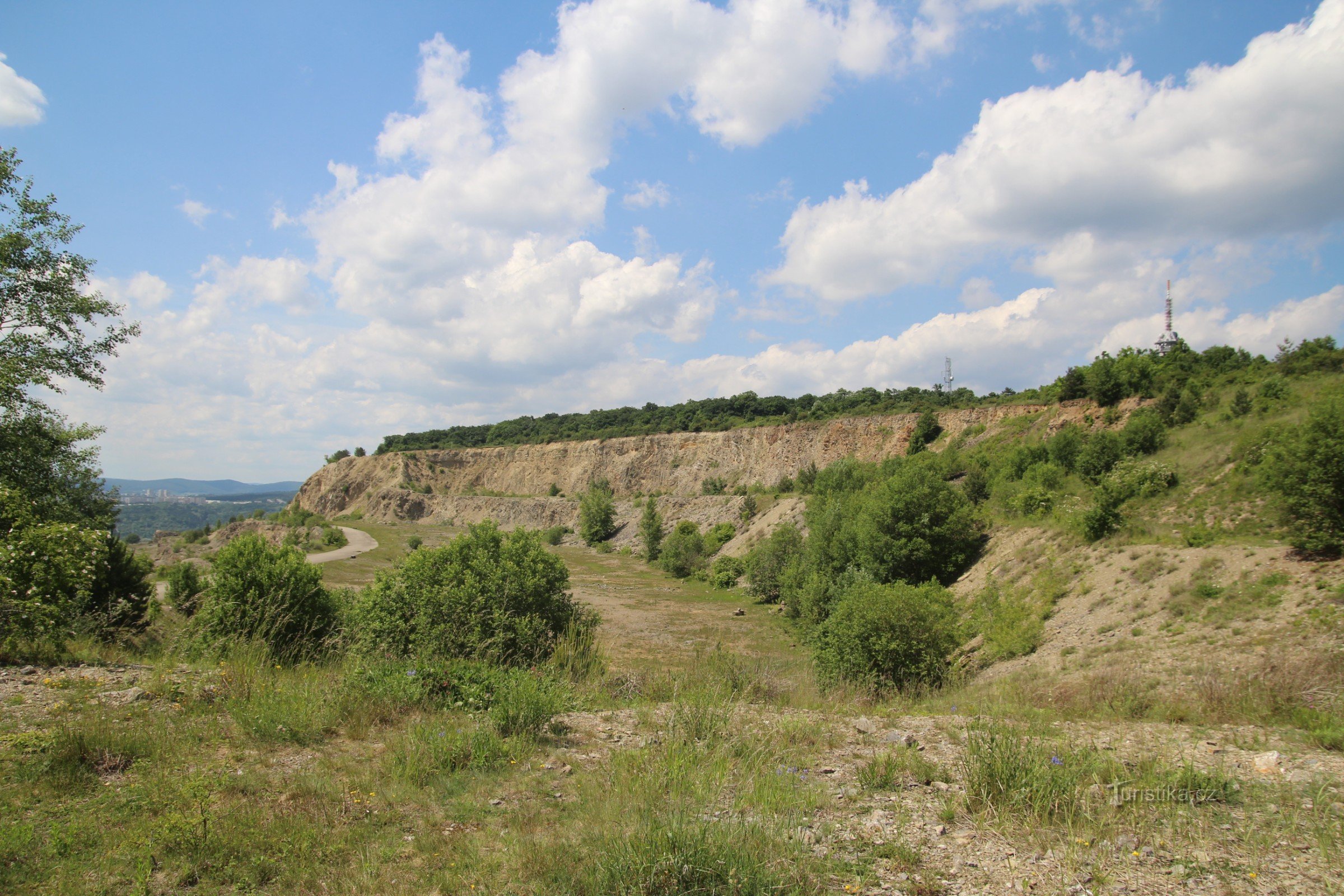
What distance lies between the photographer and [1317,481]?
40.8 feet

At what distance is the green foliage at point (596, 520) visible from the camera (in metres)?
60.1

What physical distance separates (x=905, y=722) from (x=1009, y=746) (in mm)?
2557

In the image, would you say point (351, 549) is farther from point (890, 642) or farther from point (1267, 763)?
point (1267, 763)

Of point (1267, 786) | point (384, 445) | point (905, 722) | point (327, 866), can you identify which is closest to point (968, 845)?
point (1267, 786)

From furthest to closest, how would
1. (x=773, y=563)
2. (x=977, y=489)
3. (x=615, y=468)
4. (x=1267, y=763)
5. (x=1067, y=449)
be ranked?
1. (x=615, y=468)
2. (x=773, y=563)
3. (x=977, y=489)
4. (x=1067, y=449)
5. (x=1267, y=763)

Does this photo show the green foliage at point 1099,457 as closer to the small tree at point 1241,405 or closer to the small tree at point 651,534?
the small tree at point 1241,405

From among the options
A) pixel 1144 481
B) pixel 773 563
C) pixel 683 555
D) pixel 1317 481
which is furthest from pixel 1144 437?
pixel 683 555

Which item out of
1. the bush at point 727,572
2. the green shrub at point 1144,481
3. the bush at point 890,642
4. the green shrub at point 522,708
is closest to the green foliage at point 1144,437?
the green shrub at point 1144,481

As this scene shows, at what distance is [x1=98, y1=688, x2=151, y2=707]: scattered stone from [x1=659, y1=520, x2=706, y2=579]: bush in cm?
3641

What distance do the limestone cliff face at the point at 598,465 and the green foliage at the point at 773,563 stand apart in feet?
71.9

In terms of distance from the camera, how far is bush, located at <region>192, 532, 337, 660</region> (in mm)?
10414

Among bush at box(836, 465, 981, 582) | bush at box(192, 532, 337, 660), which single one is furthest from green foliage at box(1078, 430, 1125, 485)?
bush at box(192, 532, 337, 660)

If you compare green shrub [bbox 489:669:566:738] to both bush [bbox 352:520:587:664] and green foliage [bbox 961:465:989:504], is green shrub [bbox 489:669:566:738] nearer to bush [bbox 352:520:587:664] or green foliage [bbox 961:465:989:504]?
bush [bbox 352:520:587:664]

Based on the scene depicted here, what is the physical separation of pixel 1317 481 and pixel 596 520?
52806mm
